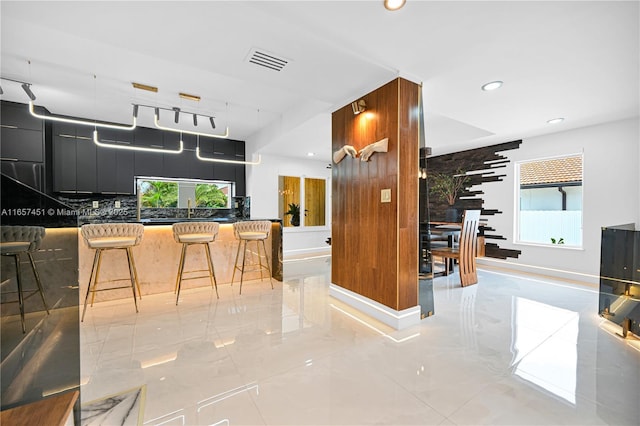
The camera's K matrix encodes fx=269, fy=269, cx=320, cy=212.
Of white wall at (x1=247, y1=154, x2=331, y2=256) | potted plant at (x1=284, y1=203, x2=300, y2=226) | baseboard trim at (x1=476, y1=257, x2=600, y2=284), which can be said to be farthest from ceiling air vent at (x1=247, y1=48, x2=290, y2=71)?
baseboard trim at (x1=476, y1=257, x2=600, y2=284)

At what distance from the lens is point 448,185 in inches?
250

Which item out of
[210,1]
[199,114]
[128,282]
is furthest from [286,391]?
[199,114]

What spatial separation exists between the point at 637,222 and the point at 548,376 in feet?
12.4

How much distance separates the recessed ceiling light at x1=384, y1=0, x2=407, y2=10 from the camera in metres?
1.80

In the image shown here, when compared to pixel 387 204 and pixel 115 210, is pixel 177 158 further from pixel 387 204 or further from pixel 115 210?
pixel 387 204

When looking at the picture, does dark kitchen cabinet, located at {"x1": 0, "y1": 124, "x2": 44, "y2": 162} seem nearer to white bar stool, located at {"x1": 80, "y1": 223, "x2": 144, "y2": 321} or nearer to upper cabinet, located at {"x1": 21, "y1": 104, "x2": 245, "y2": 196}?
upper cabinet, located at {"x1": 21, "y1": 104, "x2": 245, "y2": 196}

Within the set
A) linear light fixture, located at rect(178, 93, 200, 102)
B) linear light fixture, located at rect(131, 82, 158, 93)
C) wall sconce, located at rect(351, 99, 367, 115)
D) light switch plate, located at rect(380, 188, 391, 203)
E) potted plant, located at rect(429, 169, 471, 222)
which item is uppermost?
linear light fixture, located at rect(178, 93, 200, 102)

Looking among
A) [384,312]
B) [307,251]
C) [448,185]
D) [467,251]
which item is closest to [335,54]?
[384,312]

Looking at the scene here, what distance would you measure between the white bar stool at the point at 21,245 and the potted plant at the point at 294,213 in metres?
5.67

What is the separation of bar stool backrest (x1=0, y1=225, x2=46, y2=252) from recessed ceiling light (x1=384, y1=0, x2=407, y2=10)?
2266 millimetres

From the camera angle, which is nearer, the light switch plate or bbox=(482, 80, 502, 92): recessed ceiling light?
the light switch plate

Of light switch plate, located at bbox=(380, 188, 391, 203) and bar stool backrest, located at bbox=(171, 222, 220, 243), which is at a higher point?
light switch plate, located at bbox=(380, 188, 391, 203)

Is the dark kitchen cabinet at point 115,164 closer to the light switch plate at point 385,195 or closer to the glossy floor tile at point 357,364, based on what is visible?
the glossy floor tile at point 357,364

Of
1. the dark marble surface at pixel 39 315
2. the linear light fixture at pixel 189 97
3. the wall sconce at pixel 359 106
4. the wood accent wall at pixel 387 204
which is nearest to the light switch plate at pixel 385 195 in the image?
the wood accent wall at pixel 387 204
